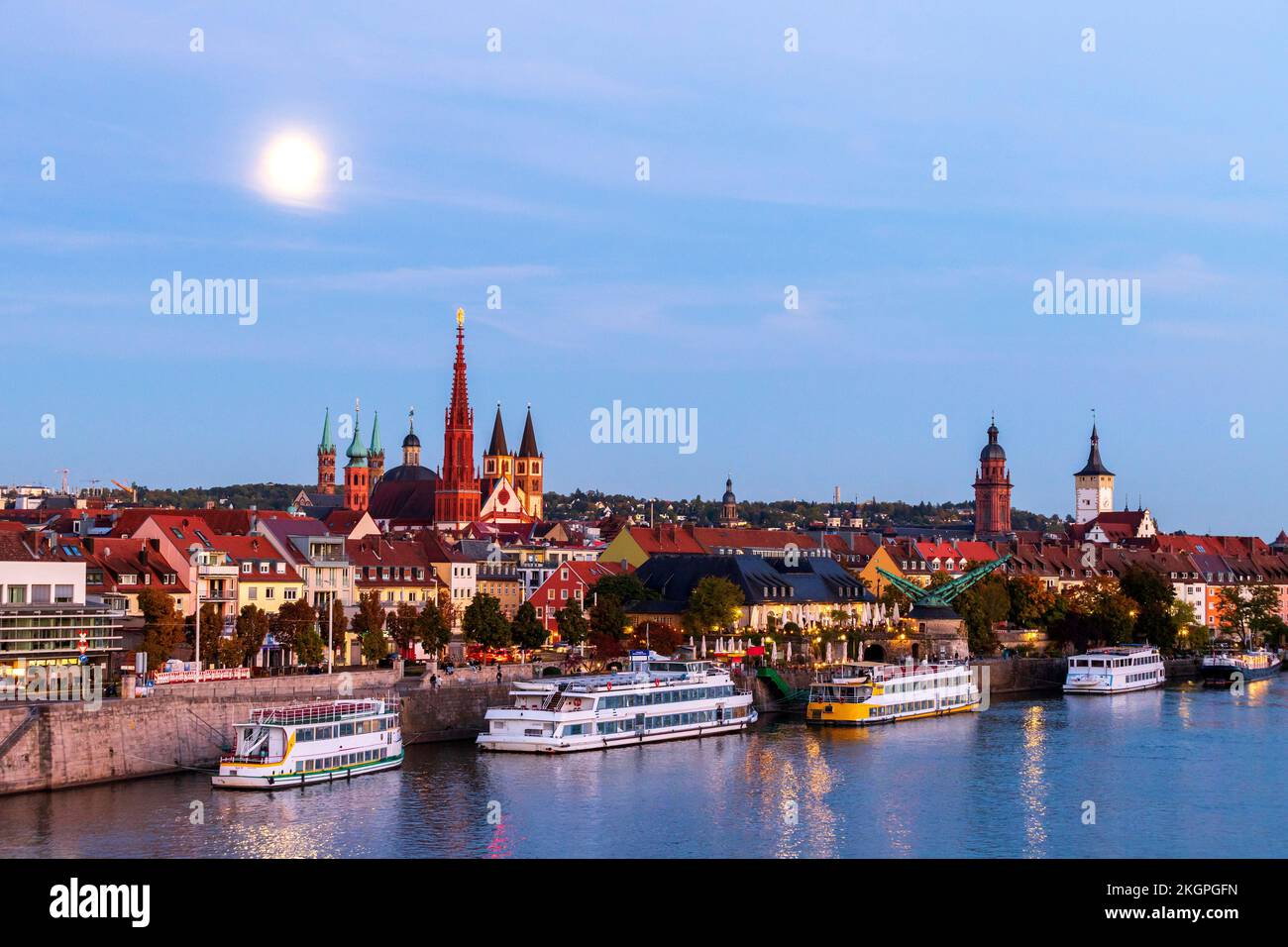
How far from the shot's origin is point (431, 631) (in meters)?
75.7

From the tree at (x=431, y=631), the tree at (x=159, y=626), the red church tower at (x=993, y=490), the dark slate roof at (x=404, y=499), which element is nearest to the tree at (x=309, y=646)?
the tree at (x=159, y=626)

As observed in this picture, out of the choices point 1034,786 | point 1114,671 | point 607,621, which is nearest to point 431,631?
point 607,621

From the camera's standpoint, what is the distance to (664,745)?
6181cm

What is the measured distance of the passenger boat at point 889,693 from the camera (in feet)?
235

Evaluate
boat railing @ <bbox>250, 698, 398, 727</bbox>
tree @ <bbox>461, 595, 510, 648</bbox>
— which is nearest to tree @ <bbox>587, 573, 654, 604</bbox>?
tree @ <bbox>461, 595, 510, 648</bbox>

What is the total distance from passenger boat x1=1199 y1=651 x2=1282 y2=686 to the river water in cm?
3962

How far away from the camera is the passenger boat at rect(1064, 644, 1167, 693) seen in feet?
302

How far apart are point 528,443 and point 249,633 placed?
12885 centimetres

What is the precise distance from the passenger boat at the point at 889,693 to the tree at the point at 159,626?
1001 inches

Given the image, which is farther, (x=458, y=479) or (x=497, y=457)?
(x=497, y=457)

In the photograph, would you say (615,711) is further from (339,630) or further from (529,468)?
(529,468)
